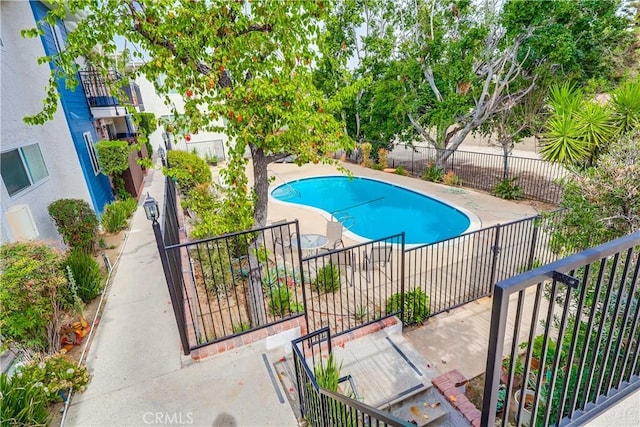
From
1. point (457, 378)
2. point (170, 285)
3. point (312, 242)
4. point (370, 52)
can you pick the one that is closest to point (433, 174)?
point (370, 52)

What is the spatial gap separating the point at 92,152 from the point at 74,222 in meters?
4.51

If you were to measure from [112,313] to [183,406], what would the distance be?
2466 millimetres

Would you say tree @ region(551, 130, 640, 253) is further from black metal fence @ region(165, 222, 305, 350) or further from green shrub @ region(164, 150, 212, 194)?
green shrub @ region(164, 150, 212, 194)

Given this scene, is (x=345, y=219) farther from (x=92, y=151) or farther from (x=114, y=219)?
(x=92, y=151)

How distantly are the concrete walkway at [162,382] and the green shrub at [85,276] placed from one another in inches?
21.7

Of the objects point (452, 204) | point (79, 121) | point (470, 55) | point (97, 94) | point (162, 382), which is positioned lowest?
point (452, 204)

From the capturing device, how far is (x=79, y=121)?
30.7ft

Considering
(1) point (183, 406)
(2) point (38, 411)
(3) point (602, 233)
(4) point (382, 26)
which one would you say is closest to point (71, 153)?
(2) point (38, 411)

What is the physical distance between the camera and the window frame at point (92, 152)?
972cm

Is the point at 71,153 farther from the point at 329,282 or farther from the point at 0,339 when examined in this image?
the point at 329,282

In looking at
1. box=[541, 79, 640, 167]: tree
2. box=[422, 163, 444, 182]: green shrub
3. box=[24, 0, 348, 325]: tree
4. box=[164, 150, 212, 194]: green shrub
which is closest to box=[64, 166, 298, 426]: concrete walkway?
box=[24, 0, 348, 325]: tree

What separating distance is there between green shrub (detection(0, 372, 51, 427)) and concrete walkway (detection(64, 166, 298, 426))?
0.32m

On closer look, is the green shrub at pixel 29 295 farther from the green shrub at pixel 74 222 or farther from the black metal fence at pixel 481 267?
the black metal fence at pixel 481 267

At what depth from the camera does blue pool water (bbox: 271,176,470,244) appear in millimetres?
11375
